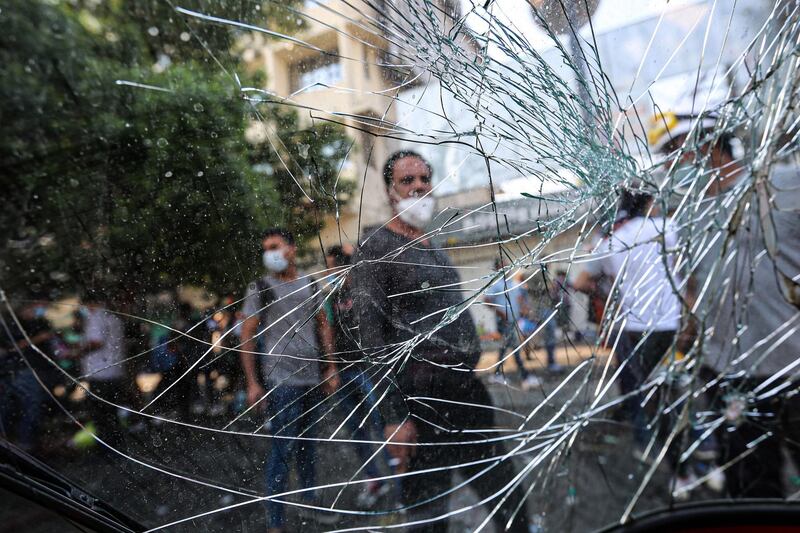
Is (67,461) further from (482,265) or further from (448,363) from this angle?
(482,265)

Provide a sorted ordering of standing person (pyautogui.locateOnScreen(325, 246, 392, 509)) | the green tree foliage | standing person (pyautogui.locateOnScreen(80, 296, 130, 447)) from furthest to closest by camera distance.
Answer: standing person (pyautogui.locateOnScreen(325, 246, 392, 509)), standing person (pyautogui.locateOnScreen(80, 296, 130, 447)), the green tree foliage

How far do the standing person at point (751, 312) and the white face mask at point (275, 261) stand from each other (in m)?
0.74

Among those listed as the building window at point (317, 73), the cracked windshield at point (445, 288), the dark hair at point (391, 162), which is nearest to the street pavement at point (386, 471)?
the cracked windshield at point (445, 288)

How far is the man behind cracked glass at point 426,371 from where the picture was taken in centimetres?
95

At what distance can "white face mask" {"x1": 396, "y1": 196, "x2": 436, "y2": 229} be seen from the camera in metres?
0.95

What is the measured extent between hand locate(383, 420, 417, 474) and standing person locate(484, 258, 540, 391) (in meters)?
0.19

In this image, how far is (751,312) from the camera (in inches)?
36.7

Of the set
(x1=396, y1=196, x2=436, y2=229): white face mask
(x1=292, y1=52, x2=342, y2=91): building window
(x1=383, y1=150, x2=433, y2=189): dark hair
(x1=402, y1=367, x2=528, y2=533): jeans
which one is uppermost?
(x1=292, y1=52, x2=342, y2=91): building window

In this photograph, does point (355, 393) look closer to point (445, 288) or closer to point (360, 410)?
point (360, 410)

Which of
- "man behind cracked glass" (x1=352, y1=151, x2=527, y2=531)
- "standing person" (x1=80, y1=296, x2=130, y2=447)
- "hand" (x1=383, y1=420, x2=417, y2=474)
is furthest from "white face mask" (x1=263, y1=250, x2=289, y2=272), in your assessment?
"hand" (x1=383, y1=420, x2=417, y2=474)

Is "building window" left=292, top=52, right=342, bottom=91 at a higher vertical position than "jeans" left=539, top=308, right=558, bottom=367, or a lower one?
higher

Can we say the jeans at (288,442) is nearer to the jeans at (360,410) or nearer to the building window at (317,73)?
the jeans at (360,410)

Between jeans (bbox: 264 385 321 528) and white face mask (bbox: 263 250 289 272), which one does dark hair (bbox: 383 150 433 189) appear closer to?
white face mask (bbox: 263 250 289 272)

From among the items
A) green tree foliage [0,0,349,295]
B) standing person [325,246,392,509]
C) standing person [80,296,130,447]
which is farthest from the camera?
standing person [325,246,392,509]
